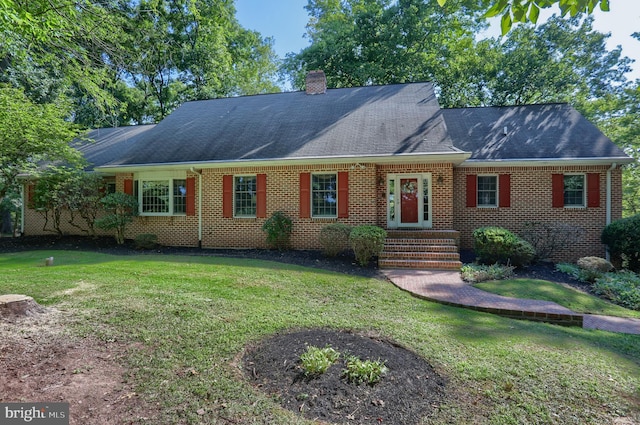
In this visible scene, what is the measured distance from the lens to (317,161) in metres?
9.66

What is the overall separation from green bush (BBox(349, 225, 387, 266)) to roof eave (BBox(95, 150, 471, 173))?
238 cm

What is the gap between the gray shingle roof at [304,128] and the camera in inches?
392

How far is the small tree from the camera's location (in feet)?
34.4

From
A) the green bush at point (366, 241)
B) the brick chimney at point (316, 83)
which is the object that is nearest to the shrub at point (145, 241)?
the green bush at point (366, 241)

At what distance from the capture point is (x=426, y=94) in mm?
12656

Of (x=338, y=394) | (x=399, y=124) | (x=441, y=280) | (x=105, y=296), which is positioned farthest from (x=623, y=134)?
(x=105, y=296)

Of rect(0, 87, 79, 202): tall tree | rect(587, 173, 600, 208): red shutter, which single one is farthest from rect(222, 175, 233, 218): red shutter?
rect(587, 173, 600, 208): red shutter

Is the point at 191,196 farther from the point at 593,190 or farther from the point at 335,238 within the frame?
the point at 593,190

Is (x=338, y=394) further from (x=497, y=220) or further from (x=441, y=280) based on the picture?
(x=497, y=220)

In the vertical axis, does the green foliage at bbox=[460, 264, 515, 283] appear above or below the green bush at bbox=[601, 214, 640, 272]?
below

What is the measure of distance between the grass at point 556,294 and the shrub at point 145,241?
32.1 feet

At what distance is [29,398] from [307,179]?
823cm

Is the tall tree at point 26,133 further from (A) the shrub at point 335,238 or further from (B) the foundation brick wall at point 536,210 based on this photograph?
(B) the foundation brick wall at point 536,210

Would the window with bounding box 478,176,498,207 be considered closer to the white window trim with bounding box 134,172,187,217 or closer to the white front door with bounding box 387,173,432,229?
the white front door with bounding box 387,173,432,229
